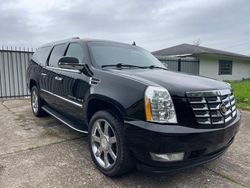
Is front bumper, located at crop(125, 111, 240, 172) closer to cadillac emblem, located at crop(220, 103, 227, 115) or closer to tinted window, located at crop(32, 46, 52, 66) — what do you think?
cadillac emblem, located at crop(220, 103, 227, 115)

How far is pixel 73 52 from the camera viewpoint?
3930 mm

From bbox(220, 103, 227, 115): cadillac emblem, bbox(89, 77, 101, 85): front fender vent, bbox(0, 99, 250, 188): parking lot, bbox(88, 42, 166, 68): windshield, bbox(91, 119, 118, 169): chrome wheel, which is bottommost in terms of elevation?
bbox(0, 99, 250, 188): parking lot

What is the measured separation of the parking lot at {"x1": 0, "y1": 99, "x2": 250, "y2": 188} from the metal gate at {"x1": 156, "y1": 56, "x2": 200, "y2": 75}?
9.50m

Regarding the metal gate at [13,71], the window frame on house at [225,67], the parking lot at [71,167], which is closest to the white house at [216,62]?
the window frame on house at [225,67]

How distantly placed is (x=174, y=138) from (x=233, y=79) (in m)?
21.5

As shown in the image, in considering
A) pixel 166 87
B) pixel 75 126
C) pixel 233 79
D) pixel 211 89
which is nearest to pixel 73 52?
pixel 75 126

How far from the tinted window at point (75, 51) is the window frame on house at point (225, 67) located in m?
18.1

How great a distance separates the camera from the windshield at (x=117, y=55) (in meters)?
3.44

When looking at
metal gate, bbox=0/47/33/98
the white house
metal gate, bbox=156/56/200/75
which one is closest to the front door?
metal gate, bbox=0/47/33/98

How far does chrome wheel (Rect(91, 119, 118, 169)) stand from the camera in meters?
2.70

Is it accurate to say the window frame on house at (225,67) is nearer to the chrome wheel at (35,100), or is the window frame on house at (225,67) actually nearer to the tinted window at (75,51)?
the chrome wheel at (35,100)

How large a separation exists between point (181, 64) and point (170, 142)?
41.6ft

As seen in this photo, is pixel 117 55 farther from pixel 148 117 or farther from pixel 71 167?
pixel 71 167

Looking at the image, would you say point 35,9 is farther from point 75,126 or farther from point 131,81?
point 131,81
